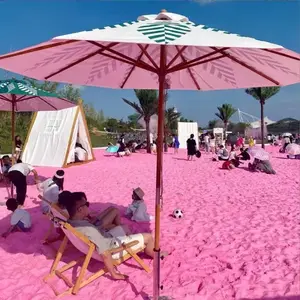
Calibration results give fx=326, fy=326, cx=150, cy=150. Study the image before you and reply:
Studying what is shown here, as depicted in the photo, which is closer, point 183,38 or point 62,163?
point 183,38

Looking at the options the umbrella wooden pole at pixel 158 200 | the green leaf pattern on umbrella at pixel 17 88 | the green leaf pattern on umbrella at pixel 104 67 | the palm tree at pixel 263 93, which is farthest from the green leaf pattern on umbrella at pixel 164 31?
the palm tree at pixel 263 93

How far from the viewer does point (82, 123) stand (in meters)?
15.4

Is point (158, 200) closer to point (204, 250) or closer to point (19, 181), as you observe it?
point (204, 250)

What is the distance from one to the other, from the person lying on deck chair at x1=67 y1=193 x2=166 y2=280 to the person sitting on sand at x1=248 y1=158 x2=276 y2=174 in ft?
31.5

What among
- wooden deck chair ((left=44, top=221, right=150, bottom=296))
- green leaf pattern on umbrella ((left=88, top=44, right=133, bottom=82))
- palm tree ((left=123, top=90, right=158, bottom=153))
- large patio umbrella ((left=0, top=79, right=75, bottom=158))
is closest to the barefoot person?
large patio umbrella ((left=0, top=79, right=75, bottom=158))

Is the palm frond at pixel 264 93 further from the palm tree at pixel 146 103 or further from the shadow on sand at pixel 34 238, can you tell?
the shadow on sand at pixel 34 238

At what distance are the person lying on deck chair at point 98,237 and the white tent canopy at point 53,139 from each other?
10084 mm

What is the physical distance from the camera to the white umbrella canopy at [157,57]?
8.52 ft

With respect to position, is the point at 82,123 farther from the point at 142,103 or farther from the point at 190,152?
the point at 142,103

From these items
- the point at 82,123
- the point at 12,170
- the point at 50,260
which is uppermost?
the point at 82,123

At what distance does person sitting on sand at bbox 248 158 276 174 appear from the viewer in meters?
12.7

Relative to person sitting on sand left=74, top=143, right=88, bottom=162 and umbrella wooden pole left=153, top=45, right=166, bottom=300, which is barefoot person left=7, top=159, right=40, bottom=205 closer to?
umbrella wooden pole left=153, top=45, right=166, bottom=300

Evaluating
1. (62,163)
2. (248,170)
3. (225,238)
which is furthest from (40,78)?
(248,170)

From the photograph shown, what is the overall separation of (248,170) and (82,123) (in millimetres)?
7786
